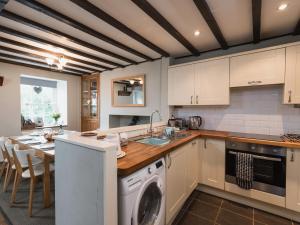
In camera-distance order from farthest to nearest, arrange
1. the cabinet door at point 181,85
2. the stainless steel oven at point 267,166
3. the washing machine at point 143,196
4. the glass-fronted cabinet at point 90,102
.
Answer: the glass-fronted cabinet at point 90,102 < the cabinet door at point 181,85 < the stainless steel oven at point 267,166 < the washing machine at point 143,196

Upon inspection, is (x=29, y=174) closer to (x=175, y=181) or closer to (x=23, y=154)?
(x=23, y=154)

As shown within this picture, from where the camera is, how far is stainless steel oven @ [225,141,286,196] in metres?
1.89

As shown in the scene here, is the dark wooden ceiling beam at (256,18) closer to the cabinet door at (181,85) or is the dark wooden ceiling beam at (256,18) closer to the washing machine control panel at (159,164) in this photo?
the cabinet door at (181,85)

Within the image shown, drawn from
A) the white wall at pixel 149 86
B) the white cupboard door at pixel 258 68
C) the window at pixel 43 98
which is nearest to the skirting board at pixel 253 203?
the white wall at pixel 149 86

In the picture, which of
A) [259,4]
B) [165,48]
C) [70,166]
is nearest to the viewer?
[70,166]

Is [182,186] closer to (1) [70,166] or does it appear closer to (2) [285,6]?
(1) [70,166]

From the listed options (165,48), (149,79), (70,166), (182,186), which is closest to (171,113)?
(149,79)

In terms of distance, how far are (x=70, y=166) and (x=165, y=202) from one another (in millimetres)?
972

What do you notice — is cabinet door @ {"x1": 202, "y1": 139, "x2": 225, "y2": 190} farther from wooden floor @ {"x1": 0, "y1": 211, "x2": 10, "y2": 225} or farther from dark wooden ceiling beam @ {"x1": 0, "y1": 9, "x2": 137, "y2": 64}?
wooden floor @ {"x1": 0, "y1": 211, "x2": 10, "y2": 225}

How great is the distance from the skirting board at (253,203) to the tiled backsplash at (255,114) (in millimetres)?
995

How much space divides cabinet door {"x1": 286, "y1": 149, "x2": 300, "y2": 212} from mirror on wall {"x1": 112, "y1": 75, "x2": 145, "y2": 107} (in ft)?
8.73

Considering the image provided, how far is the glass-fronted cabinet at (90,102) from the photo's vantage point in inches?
189

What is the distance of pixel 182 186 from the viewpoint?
1.94 m

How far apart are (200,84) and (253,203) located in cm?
187
